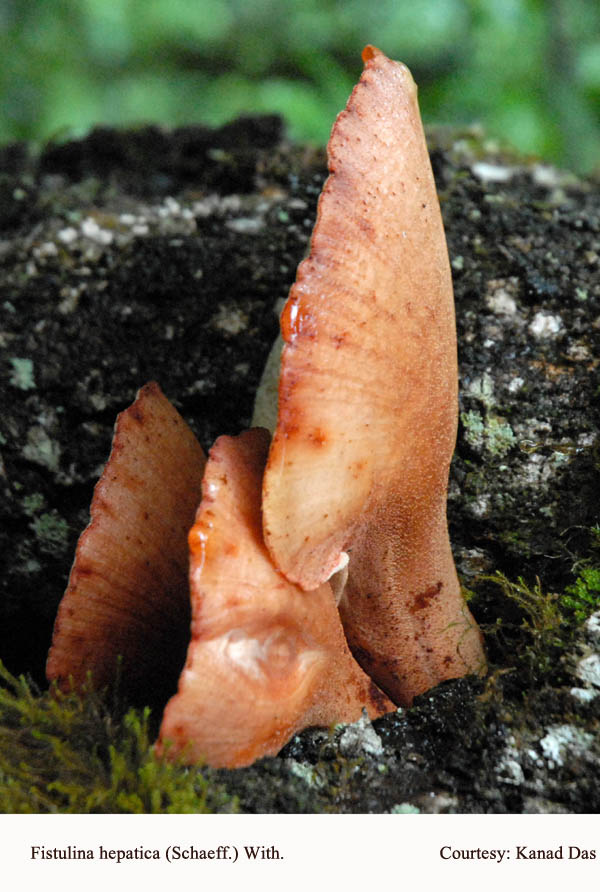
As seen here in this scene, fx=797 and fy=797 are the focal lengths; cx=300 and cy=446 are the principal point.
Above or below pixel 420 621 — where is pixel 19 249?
above

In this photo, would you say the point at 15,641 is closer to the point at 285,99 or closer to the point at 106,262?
the point at 106,262

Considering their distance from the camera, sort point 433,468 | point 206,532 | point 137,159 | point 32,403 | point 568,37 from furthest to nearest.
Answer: point 568,37, point 137,159, point 32,403, point 433,468, point 206,532

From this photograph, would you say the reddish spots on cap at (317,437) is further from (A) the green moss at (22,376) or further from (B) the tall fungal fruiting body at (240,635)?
(A) the green moss at (22,376)
